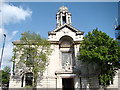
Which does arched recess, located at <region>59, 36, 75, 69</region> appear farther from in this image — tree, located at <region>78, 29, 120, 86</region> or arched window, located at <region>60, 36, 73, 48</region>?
tree, located at <region>78, 29, 120, 86</region>

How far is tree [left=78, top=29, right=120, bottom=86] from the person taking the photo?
1864 cm

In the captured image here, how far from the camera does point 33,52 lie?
20.7 m

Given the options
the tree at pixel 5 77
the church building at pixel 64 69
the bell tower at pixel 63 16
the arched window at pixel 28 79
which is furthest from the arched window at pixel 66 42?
the tree at pixel 5 77

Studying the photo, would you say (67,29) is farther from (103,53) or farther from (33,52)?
(103,53)

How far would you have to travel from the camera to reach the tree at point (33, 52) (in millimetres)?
20172

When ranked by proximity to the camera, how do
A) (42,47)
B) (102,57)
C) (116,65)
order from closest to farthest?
(102,57) → (116,65) → (42,47)

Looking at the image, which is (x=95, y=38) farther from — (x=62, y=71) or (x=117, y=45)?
(x=62, y=71)

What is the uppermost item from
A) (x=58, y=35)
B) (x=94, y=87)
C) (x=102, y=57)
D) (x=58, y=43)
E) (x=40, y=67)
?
(x=58, y=35)

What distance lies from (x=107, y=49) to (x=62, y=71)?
873 cm

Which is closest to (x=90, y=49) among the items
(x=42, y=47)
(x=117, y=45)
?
(x=117, y=45)

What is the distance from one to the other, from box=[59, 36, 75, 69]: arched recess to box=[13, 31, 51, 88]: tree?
452 cm

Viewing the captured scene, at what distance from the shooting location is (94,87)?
21.5m

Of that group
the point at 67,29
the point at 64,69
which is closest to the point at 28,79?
the point at 64,69

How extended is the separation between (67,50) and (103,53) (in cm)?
831
